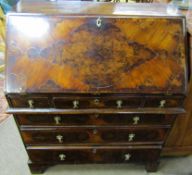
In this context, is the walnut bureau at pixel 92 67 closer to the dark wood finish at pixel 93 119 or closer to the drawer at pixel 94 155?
the dark wood finish at pixel 93 119

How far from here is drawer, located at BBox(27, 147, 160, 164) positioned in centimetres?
151

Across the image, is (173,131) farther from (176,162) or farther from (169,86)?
(169,86)

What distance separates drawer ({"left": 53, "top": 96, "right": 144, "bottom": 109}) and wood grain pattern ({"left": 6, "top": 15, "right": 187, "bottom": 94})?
0.06 m

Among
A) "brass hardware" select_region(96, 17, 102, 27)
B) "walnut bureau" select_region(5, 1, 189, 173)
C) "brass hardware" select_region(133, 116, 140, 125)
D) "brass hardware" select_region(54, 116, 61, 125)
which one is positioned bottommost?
"brass hardware" select_region(133, 116, 140, 125)

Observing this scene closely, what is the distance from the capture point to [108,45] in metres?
1.22

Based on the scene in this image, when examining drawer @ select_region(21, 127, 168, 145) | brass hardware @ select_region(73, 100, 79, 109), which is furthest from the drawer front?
drawer @ select_region(21, 127, 168, 145)

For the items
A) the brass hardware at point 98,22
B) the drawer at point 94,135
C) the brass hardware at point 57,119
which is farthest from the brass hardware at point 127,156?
the brass hardware at point 98,22

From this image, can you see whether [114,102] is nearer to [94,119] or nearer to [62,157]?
[94,119]

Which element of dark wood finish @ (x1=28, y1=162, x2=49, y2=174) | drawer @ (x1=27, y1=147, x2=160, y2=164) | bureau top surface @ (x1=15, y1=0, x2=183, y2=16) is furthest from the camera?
dark wood finish @ (x1=28, y1=162, x2=49, y2=174)

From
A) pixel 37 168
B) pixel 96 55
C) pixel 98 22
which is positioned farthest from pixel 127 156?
pixel 98 22

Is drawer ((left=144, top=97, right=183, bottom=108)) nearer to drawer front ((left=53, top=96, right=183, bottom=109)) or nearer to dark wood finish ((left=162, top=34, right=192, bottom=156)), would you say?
A: drawer front ((left=53, top=96, right=183, bottom=109))

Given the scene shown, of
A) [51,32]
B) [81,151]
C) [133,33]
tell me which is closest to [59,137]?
[81,151]

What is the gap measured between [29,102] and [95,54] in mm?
436

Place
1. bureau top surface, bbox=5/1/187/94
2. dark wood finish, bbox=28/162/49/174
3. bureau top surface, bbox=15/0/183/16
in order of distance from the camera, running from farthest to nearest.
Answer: dark wood finish, bbox=28/162/49/174
bureau top surface, bbox=15/0/183/16
bureau top surface, bbox=5/1/187/94
